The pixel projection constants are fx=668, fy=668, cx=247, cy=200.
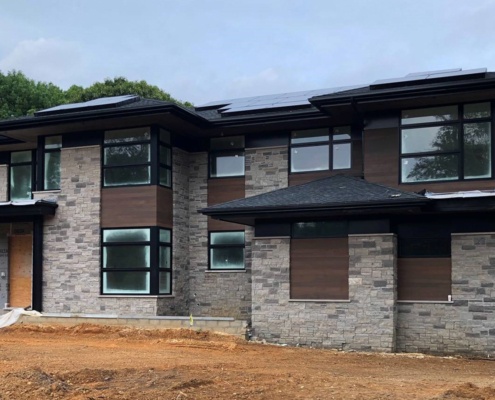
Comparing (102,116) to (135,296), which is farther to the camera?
(135,296)

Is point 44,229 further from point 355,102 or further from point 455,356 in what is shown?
point 455,356

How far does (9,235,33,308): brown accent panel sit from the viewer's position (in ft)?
65.6

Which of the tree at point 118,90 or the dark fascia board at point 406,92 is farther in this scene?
the tree at point 118,90

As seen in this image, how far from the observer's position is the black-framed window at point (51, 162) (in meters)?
19.1

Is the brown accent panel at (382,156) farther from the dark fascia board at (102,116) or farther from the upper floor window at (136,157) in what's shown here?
the upper floor window at (136,157)

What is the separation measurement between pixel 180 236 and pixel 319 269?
5202 mm

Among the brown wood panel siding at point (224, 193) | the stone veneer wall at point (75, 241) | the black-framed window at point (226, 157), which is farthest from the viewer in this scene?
the black-framed window at point (226, 157)

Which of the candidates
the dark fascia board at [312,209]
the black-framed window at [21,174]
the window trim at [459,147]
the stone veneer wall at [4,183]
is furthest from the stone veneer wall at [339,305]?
the stone veneer wall at [4,183]

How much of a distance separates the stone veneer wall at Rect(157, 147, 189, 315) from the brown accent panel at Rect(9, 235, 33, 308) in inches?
186

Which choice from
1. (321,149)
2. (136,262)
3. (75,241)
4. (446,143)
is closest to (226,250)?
(136,262)

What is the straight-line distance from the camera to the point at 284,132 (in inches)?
727

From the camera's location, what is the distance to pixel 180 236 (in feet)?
61.8

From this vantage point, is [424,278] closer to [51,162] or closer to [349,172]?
[349,172]

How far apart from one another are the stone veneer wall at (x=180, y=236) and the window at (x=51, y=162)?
3.38 meters
